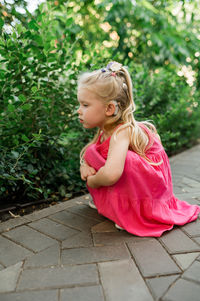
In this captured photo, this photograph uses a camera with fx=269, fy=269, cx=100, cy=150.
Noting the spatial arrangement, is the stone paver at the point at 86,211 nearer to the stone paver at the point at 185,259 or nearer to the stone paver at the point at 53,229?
the stone paver at the point at 53,229

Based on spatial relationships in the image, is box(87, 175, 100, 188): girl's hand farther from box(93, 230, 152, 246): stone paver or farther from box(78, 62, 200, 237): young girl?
box(93, 230, 152, 246): stone paver

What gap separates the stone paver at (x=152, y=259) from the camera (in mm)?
1554

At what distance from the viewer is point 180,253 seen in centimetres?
173

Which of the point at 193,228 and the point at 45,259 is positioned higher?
the point at 45,259

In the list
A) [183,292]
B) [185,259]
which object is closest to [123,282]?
[183,292]

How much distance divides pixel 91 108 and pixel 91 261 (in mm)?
1058

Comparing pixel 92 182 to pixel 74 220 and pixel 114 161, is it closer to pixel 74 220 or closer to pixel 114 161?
pixel 114 161

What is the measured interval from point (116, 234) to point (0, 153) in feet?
3.83

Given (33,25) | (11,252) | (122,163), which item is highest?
(33,25)

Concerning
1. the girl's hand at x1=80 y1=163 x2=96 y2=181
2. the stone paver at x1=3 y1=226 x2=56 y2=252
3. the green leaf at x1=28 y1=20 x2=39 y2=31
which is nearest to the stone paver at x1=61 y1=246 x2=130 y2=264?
the stone paver at x1=3 y1=226 x2=56 y2=252

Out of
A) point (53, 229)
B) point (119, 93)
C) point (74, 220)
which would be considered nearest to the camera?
point (119, 93)

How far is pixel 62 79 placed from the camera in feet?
10.5

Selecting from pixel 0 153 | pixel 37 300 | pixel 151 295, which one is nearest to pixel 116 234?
pixel 151 295

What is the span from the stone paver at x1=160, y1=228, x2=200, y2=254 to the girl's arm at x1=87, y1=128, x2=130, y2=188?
22.0 inches
